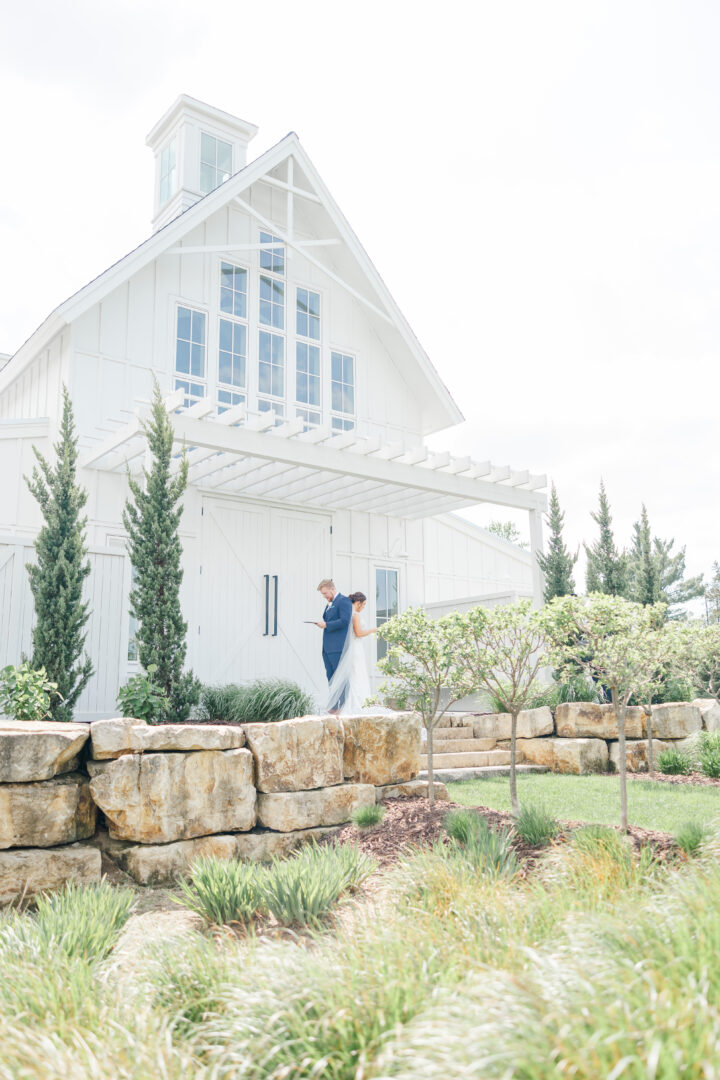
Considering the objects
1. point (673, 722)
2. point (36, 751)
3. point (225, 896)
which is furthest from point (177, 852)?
point (673, 722)

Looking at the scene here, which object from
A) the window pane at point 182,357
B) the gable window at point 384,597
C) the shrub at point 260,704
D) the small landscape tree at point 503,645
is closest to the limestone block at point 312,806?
the small landscape tree at point 503,645

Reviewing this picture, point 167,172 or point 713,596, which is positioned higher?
point 167,172

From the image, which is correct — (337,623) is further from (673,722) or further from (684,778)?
(673,722)

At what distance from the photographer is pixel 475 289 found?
414 inches

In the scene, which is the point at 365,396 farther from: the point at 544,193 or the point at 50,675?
the point at 50,675

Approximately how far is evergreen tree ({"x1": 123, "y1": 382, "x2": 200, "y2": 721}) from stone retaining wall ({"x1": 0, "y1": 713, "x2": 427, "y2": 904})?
2.97 meters

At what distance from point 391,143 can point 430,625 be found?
5297 mm

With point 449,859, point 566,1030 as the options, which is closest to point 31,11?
point 449,859

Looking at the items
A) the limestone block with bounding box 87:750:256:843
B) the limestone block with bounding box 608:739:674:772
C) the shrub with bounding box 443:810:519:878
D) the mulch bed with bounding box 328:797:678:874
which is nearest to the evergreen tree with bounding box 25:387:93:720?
the limestone block with bounding box 87:750:256:843

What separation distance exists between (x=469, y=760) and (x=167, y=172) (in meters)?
13.0

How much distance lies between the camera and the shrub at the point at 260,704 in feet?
29.9

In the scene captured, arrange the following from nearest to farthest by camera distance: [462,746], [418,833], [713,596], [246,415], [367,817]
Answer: [418,833], [367,817], [246,415], [462,746], [713,596]

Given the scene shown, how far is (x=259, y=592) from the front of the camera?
1260cm

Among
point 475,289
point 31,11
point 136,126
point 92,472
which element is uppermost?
point 136,126
